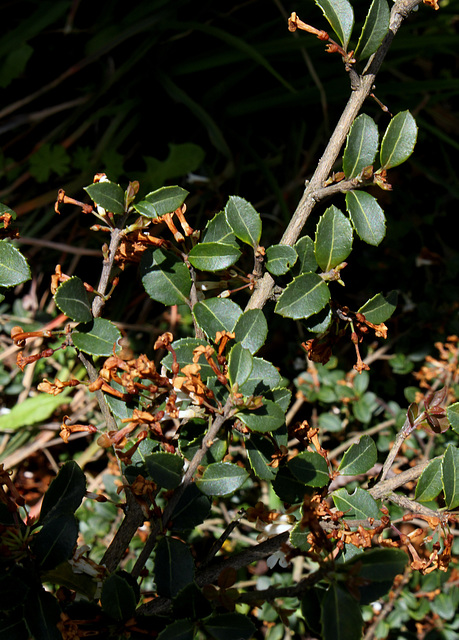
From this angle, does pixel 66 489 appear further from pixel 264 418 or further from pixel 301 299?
pixel 301 299

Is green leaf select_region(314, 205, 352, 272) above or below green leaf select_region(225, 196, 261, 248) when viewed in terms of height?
above

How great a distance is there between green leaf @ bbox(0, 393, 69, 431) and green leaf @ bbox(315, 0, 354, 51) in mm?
1249

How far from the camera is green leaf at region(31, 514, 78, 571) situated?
572 millimetres

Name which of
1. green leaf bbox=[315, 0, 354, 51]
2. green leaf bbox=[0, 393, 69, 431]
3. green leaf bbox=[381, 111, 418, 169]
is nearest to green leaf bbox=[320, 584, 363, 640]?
green leaf bbox=[381, 111, 418, 169]

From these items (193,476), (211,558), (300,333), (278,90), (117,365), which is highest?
(278,90)

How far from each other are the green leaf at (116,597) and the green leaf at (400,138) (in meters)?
0.55

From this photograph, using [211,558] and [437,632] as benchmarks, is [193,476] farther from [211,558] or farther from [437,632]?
[437,632]

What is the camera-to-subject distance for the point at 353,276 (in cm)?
200

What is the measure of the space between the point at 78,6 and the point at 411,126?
6.01ft

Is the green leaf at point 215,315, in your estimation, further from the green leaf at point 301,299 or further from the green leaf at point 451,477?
the green leaf at point 451,477

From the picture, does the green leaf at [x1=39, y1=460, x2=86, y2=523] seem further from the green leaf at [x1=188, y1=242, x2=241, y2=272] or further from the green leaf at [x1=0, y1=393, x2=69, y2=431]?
the green leaf at [x1=0, y1=393, x2=69, y2=431]

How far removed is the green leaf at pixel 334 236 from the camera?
661mm

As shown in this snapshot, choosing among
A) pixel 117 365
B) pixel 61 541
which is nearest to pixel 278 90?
pixel 117 365

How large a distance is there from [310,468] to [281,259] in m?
0.25
